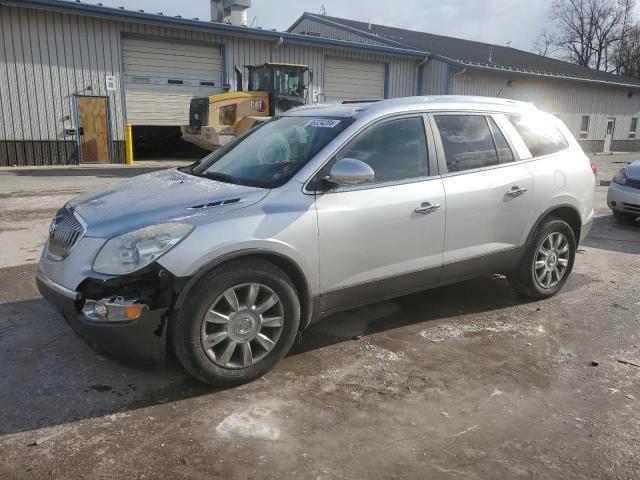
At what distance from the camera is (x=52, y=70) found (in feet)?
58.9

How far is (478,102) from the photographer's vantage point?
4.73 metres

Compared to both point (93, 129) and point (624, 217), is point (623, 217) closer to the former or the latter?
point (624, 217)

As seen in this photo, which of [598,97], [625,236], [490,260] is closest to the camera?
[490,260]

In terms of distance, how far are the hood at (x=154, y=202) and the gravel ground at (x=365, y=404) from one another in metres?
1.03

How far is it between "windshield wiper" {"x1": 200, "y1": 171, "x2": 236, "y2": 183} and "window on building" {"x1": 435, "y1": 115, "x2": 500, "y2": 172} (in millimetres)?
1692

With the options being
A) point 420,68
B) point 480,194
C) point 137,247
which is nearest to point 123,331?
point 137,247

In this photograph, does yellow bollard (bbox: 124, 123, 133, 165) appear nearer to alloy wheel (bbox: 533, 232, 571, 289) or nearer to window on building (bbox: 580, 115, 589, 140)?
alloy wheel (bbox: 533, 232, 571, 289)

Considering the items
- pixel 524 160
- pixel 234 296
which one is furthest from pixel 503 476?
pixel 524 160

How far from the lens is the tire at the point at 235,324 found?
10.3 ft

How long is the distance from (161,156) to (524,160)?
21.2m

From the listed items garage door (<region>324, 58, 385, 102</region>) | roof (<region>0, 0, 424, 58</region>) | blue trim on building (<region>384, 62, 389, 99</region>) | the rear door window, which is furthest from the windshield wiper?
blue trim on building (<region>384, 62, 389, 99</region>)

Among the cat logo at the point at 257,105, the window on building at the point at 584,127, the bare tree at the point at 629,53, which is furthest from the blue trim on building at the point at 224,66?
the bare tree at the point at 629,53

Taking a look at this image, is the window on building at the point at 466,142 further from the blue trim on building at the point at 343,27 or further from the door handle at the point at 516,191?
the blue trim on building at the point at 343,27

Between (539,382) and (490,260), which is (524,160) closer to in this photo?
(490,260)
